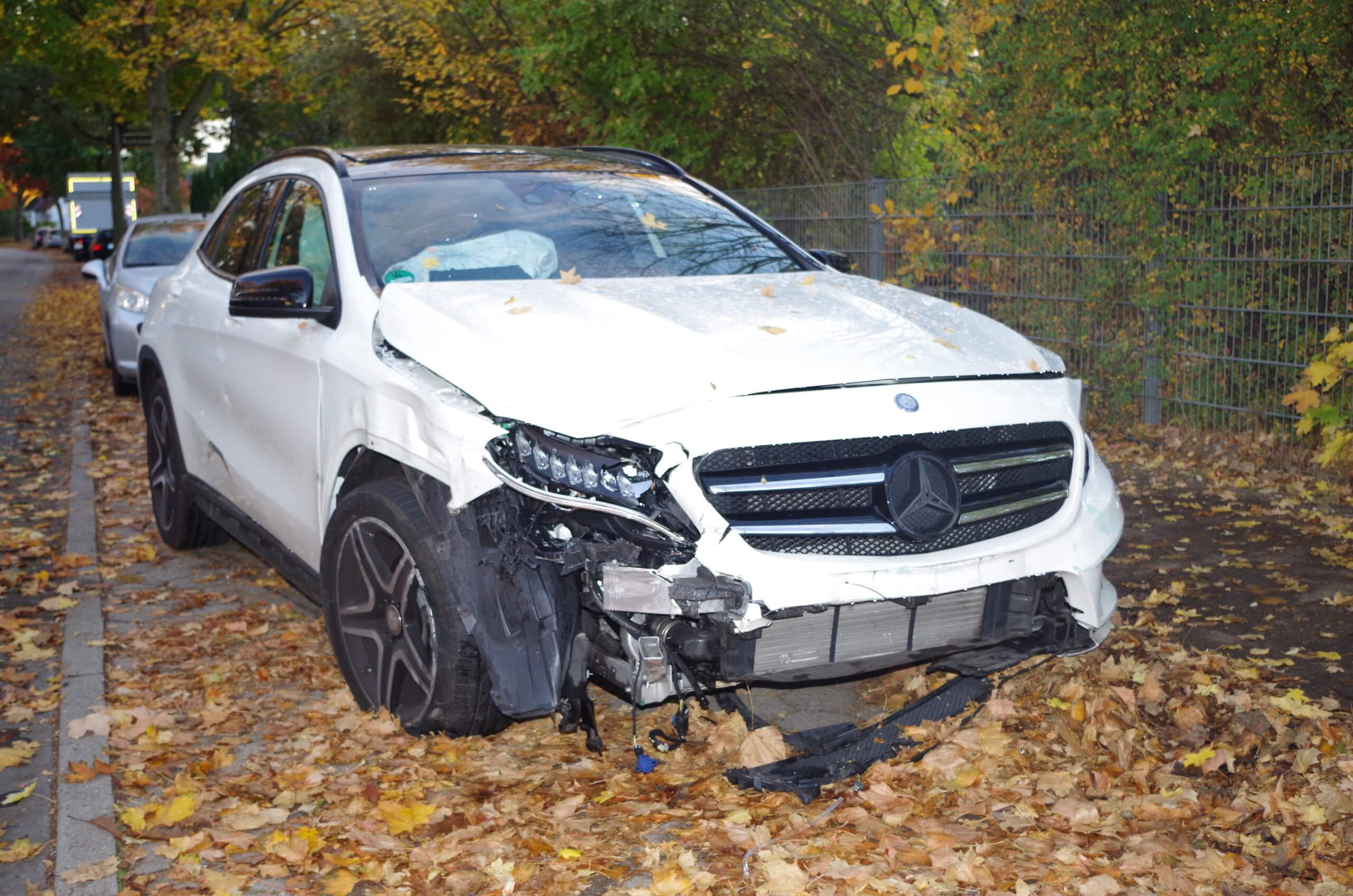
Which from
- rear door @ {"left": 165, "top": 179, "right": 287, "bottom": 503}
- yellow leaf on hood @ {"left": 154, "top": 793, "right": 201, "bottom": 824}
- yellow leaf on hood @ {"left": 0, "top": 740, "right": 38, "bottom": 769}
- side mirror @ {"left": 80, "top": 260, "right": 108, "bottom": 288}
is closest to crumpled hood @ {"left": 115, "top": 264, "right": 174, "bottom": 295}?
side mirror @ {"left": 80, "top": 260, "right": 108, "bottom": 288}

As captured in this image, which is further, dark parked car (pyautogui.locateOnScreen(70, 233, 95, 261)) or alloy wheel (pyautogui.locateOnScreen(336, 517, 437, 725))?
dark parked car (pyautogui.locateOnScreen(70, 233, 95, 261))

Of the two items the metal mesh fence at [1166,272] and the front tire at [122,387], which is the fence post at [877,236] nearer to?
the metal mesh fence at [1166,272]

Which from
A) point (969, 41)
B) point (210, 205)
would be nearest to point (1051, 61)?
point (969, 41)

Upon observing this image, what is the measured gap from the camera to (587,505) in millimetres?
3480

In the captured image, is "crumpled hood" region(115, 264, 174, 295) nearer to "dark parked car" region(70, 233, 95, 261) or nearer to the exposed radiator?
the exposed radiator

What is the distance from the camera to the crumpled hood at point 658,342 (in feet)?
12.0

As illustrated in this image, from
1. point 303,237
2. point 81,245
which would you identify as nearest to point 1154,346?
point 303,237

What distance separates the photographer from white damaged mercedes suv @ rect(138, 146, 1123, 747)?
3.56 metres

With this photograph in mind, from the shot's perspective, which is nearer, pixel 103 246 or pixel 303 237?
pixel 303 237

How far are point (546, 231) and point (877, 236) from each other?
7719mm

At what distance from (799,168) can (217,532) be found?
12515mm

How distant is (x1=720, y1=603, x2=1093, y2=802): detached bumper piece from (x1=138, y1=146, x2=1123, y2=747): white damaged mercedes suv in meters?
0.02

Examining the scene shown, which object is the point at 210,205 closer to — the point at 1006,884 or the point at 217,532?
the point at 217,532

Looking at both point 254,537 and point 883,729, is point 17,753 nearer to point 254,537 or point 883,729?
point 254,537
